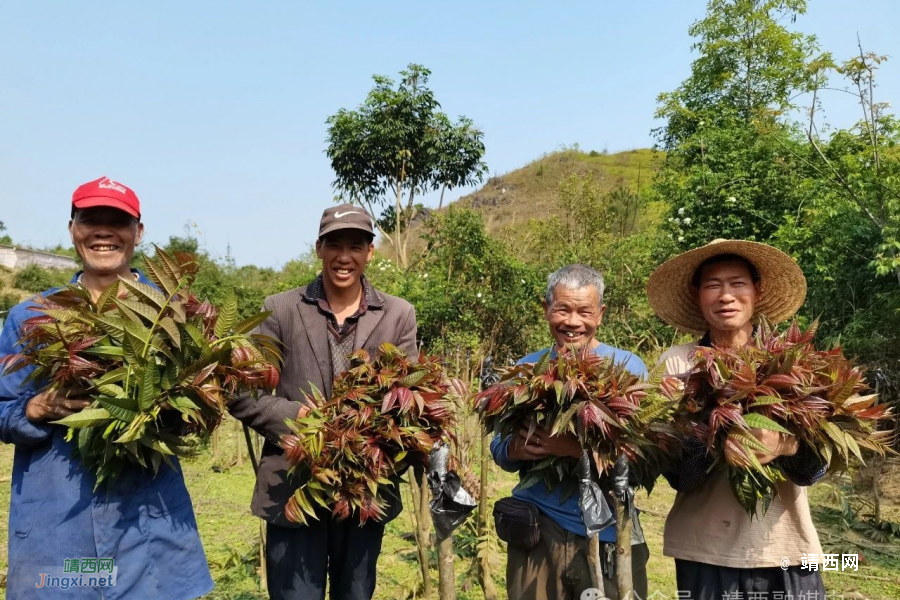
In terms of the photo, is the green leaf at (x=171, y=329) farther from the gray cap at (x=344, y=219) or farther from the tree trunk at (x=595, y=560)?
the tree trunk at (x=595, y=560)

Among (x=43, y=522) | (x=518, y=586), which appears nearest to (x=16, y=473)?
(x=43, y=522)

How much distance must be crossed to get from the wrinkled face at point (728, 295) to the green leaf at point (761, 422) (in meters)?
0.57

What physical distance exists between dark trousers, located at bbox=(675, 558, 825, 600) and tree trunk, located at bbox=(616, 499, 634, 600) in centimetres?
52

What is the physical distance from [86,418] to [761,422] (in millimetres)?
2023

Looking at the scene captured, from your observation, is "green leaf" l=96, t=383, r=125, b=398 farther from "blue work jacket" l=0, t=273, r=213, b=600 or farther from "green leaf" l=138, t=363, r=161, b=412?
"blue work jacket" l=0, t=273, r=213, b=600

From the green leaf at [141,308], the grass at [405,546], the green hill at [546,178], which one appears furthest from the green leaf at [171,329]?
the green hill at [546,178]

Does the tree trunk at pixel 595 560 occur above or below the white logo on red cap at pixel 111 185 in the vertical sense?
below

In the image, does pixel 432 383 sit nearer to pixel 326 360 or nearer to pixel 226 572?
pixel 326 360

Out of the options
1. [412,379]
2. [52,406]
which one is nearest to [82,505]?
[52,406]

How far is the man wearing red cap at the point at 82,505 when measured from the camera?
2.21 m

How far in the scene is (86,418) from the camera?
6.64 feet

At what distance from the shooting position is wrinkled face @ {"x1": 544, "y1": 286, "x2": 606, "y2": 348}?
95.7 inches

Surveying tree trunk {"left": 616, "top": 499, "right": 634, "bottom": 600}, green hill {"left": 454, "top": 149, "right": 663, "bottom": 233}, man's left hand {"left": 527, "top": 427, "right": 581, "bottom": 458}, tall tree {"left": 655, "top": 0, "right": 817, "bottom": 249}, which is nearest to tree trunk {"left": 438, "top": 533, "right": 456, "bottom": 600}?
man's left hand {"left": 527, "top": 427, "right": 581, "bottom": 458}

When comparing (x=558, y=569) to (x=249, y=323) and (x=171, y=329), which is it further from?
(x=171, y=329)
